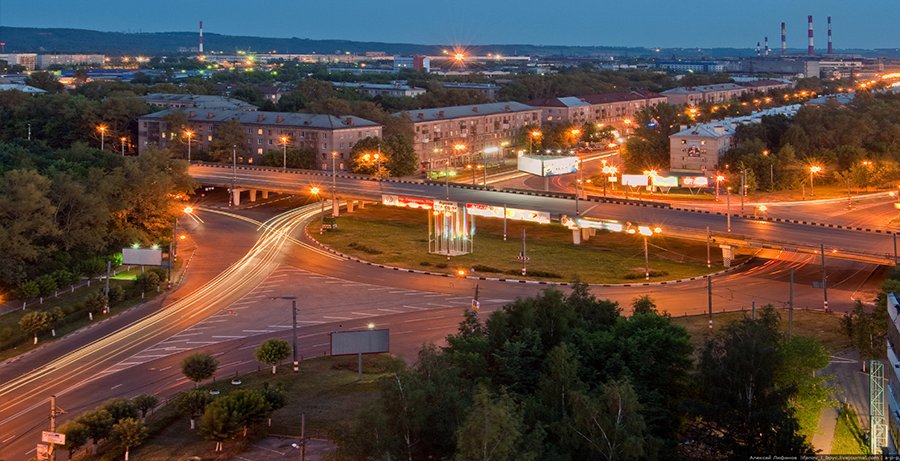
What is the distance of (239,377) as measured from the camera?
25.9 metres

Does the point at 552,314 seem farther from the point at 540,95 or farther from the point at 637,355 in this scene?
the point at 540,95

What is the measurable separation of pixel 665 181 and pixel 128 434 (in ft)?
141

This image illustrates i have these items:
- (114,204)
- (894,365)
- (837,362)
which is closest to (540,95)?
(114,204)

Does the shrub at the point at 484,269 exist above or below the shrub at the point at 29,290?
above

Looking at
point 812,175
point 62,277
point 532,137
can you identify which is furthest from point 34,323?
point 532,137

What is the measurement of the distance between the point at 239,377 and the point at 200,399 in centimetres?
361

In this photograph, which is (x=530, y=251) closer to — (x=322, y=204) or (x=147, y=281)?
(x=322, y=204)

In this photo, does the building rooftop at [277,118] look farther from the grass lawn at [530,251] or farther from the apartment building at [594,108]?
the apartment building at [594,108]

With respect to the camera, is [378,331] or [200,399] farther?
[378,331]

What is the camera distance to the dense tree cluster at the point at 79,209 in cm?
3722

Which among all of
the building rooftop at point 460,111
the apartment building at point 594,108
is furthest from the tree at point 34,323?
the apartment building at point 594,108

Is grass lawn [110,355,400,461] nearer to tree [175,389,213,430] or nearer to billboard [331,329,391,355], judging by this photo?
tree [175,389,213,430]

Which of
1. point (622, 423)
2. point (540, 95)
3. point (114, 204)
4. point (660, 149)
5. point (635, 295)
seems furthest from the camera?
point (540, 95)

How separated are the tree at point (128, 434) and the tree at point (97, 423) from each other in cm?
30
